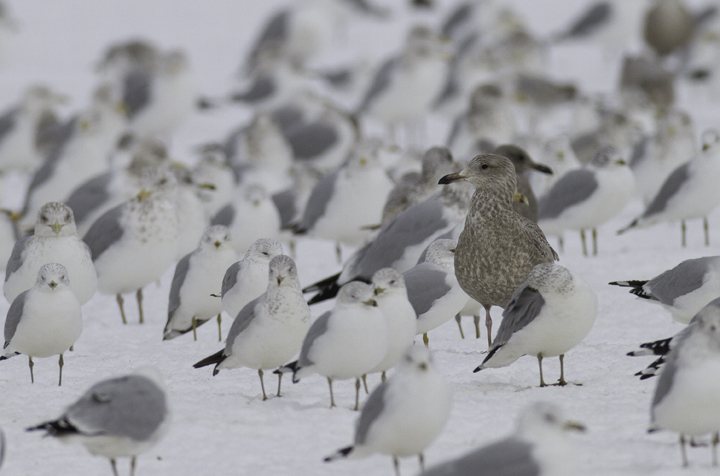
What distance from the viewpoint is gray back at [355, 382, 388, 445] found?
4.21 meters

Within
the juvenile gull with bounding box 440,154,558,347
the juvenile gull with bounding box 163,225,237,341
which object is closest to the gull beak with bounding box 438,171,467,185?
the juvenile gull with bounding box 440,154,558,347

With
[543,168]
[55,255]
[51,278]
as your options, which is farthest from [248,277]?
[543,168]

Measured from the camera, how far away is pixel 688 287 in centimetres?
587

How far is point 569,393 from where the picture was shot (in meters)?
5.41

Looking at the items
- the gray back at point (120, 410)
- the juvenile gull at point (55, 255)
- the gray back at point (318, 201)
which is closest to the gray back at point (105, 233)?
the juvenile gull at point (55, 255)

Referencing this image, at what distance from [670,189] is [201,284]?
4.37 metres

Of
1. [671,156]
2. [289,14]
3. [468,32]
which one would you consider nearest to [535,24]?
[468,32]

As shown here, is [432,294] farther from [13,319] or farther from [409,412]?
[13,319]

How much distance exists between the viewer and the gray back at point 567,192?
895cm

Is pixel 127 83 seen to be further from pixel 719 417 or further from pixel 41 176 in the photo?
pixel 719 417

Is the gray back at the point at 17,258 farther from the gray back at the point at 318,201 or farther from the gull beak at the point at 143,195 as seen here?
the gray back at the point at 318,201

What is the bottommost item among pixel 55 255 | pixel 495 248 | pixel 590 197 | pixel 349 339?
pixel 349 339

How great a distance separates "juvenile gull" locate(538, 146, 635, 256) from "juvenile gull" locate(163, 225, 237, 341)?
315 centimetres

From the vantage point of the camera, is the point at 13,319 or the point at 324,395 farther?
the point at 13,319
